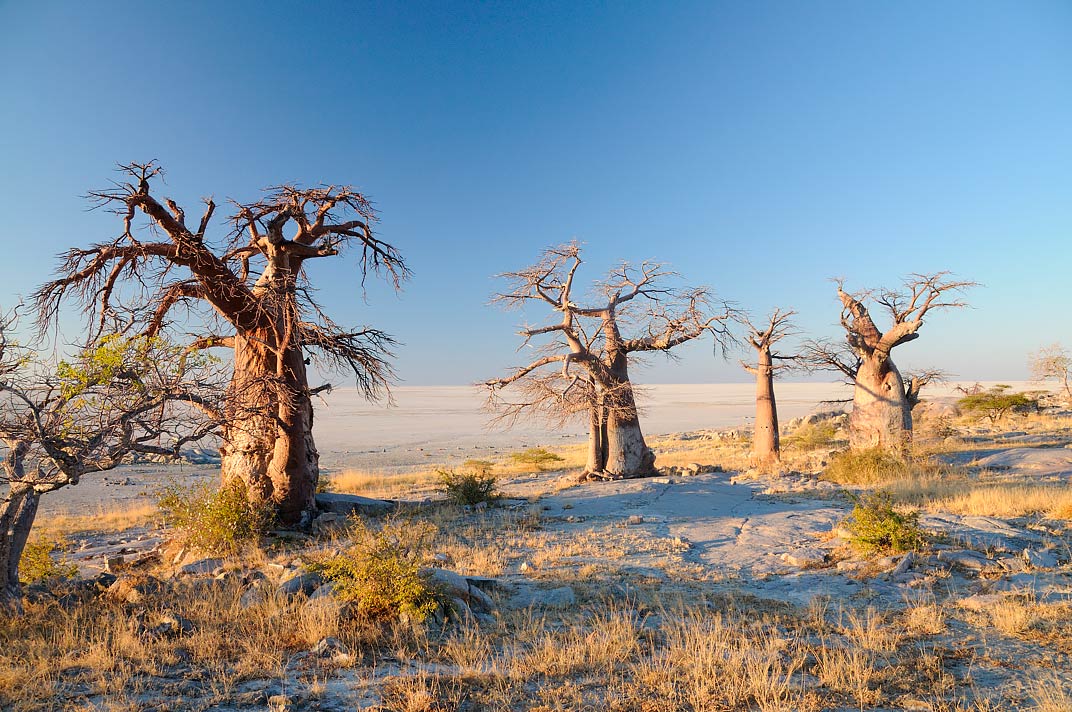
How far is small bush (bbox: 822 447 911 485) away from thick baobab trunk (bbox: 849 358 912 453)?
0.76 meters

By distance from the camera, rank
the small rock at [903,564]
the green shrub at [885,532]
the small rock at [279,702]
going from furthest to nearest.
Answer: the green shrub at [885,532]
the small rock at [903,564]
the small rock at [279,702]

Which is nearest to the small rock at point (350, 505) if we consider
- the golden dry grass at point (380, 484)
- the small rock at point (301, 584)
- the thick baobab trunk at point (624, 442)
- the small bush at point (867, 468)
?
the golden dry grass at point (380, 484)

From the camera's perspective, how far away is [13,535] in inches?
206

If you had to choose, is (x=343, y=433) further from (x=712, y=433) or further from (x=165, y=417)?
(x=165, y=417)

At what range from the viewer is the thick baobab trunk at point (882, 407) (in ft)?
50.0

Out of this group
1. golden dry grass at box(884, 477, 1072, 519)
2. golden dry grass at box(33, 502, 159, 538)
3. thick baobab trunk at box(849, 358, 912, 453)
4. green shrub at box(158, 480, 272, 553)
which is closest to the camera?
green shrub at box(158, 480, 272, 553)

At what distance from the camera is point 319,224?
971 cm

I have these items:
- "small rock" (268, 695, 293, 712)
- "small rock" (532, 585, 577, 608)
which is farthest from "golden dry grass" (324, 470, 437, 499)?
"small rock" (268, 695, 293, 712)

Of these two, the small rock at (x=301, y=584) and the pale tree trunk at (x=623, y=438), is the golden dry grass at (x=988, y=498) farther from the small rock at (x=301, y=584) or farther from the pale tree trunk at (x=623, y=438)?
the small rock at (x=301, y=584)

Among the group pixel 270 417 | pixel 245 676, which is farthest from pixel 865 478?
pixel 245 676

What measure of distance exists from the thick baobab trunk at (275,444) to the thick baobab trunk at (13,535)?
3797 mm

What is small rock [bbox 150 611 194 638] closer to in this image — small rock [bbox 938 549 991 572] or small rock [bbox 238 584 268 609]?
small rock [bbox 238 584 268 609]

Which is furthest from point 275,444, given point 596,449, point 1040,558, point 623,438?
point 1040,558

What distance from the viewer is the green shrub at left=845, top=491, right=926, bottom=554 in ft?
22.4
